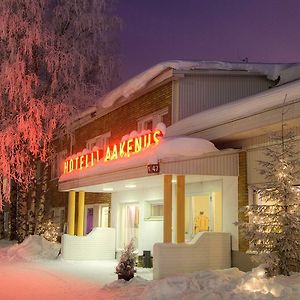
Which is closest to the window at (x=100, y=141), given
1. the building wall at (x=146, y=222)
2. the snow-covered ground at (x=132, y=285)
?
the building wall at (x=146, y=222)

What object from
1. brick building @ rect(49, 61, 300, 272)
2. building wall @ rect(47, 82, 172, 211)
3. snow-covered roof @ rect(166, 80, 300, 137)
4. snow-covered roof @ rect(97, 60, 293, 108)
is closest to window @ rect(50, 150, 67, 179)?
building wall @ rect(47, 82, 172, 211)

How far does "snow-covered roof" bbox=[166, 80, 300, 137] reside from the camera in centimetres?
1262

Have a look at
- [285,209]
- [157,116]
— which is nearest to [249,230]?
[285,209]

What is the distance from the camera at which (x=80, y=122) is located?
27266 millimetres

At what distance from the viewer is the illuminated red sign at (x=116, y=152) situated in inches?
634

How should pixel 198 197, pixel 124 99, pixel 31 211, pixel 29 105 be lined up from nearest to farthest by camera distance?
1. pixel 198 197
2. pixel 124 99
3. pixel 29 105
4. pixel 31 211

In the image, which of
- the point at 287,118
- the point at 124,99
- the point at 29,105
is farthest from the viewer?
the point at 29,105

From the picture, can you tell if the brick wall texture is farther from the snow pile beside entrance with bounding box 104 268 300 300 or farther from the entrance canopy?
the snow pile beside entrance with bounding box 104 268 300 300

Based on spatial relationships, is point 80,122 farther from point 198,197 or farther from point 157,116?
point 198,197

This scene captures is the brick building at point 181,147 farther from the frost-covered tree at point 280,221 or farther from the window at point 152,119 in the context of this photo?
the frost-covered tree at point 280,221

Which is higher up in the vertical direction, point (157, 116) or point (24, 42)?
point (24, 42)

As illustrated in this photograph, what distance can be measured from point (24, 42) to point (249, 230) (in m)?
16.4

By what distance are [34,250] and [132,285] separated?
9782mm

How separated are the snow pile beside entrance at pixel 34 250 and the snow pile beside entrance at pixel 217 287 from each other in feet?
29.6
